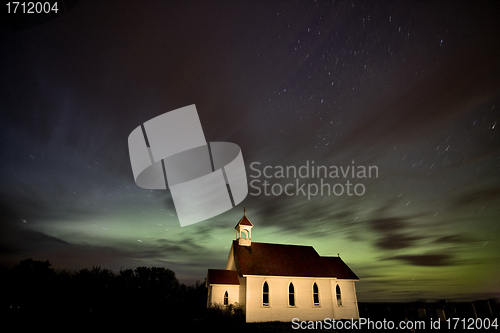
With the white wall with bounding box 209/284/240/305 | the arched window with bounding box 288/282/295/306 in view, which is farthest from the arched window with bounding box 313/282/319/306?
the white wall with bounding box 209/284/240/305

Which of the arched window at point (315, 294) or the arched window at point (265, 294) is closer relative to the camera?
the arched window at point (265, 294)

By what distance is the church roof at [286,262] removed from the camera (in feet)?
90.1

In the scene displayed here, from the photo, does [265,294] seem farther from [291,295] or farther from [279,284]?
[291,295]

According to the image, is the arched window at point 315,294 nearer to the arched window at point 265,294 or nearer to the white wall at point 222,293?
the arched window at point 265,294

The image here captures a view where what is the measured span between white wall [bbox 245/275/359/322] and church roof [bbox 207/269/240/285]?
5.73 feet

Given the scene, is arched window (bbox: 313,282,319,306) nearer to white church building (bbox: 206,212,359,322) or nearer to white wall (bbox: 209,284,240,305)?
white church building (bbox: 206,212,359,322)

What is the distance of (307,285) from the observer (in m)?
28.0

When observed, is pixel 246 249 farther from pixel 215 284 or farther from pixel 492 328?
pixel 492 328

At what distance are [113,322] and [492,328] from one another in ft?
75.1

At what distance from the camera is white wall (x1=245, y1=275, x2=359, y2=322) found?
25172 millimetres

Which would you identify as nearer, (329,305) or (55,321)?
(55,321)

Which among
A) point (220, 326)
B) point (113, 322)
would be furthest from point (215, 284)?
point (113, 322)

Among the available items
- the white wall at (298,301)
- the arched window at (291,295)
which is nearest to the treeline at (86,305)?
the white wall at (298,301)

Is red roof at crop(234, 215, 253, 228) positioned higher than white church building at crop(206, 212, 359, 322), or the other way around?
red roof at crop(234, 215, 253, 228)
